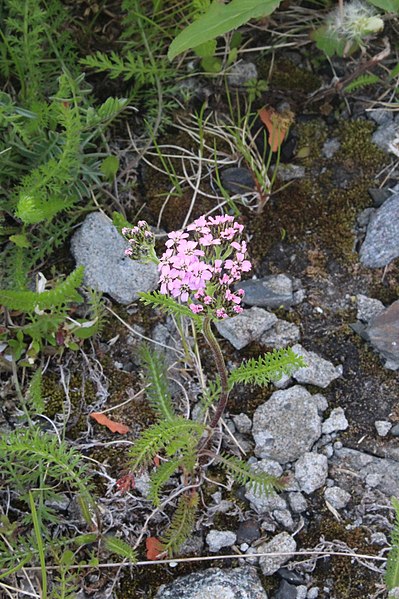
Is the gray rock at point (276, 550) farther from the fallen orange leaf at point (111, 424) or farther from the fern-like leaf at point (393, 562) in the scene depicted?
the fallen orange leaf at point (111, 424)

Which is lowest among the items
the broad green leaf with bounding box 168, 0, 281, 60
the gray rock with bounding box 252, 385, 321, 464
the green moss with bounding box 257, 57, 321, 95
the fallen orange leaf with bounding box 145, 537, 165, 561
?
the fallen orange leaf with bounding box 145, 537, 165, 561

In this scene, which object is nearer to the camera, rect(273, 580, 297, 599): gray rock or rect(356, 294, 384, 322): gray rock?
rect(273, 580, 297, 599): gray rock

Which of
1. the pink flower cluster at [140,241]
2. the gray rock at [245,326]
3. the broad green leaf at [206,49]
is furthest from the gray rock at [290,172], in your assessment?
the pink flower cluster at [140,241]

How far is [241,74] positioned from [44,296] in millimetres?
1515

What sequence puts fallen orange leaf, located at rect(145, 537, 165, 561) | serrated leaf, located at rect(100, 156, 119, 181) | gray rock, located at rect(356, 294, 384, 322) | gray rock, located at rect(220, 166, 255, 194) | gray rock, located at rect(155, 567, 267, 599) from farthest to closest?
gray rock, located at rect(220, 166, 255, 194) → serrated leaf, located at rect(100, 156, 119, 181) → gray rock, located at rect(356, 294, 384, 322) → fallen orange leaf, located at rect(145, 537, 165, 561) → gray rock, located at rect(155, 567, 267, 599)

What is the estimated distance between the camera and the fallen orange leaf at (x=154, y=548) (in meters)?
2.54

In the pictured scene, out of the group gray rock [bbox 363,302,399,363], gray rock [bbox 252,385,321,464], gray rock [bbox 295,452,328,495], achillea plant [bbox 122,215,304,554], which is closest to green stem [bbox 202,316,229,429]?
achillea plant [bbox 122,215,304,554]

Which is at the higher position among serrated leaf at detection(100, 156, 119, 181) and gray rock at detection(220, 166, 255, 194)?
serrated leaf at detection(100, 156, 119, 181)

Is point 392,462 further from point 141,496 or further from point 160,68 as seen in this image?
point 160,68

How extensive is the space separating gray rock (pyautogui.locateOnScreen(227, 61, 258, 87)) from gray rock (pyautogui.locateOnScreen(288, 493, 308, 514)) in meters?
1.92

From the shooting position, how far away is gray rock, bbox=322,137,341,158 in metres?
3.30

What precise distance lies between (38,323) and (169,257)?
1.02 metres

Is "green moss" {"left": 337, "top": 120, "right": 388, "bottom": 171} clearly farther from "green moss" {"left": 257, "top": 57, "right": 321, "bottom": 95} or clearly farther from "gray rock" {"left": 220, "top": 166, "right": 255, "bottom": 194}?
"gray rock" {"left": 220, "top": 166, "right": 255, "bottom": 194}

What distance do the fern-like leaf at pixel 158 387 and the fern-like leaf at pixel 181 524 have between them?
306mm
